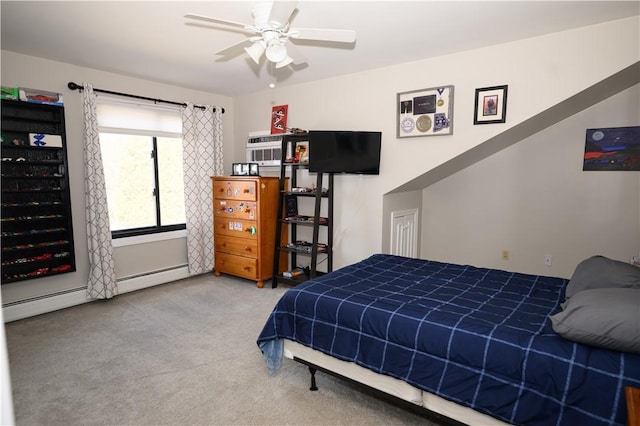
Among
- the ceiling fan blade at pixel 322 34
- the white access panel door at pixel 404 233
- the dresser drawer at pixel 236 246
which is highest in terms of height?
the ceiling fan blade at pixel 322 34

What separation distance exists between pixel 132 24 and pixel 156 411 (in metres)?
2.62

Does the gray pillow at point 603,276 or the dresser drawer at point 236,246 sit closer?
the gray pillow at point 603,276

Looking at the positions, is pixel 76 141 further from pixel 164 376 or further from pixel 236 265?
pixel 164 376

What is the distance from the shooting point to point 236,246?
4.46 m

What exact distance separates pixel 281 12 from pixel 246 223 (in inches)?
110

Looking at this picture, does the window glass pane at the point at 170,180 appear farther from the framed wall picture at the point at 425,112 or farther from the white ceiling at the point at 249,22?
the framed wall picture at the point at 425,112

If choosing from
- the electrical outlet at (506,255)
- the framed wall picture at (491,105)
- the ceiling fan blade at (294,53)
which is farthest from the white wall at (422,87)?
the ceiling fan blade at (294,53)

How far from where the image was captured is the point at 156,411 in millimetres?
2115

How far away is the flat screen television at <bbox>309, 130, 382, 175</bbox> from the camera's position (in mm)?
3691

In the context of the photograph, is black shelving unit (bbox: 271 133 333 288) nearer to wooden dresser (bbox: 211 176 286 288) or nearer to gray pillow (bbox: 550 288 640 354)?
wooden dresser (bbox: 211 176 286 288)

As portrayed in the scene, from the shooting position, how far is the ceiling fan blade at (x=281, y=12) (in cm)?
181

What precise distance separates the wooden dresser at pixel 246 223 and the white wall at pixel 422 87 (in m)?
0.82

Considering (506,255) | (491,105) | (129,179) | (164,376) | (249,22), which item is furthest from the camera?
(129,179)

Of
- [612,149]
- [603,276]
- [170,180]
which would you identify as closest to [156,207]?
[170,180]
